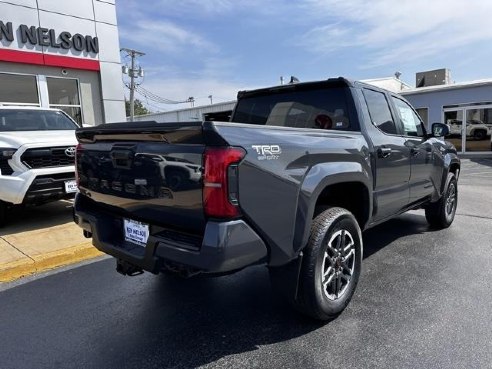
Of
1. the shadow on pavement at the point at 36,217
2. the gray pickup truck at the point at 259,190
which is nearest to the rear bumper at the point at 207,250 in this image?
the gray pickup truck at the point at 259,190

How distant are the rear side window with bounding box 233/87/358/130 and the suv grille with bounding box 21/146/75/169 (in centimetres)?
293

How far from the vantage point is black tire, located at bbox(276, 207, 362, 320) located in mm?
2891

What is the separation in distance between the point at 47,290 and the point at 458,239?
4958 millimetres

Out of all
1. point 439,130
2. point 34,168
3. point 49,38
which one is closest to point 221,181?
point 439,130

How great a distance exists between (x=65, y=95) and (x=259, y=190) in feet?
38.6

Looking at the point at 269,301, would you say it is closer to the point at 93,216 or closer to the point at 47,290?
the point at 93,216

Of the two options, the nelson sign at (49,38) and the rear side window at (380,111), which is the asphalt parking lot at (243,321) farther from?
the nelson sign at (49,38)

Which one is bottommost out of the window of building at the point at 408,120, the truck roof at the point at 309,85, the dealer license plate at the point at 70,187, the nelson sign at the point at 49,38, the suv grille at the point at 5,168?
the dealer license plate at the point at 70,187

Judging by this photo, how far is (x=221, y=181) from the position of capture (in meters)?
2.29

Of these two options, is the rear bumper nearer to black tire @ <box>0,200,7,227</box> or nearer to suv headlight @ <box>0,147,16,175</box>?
suv headlight @ <box>0,147,16,175</box>

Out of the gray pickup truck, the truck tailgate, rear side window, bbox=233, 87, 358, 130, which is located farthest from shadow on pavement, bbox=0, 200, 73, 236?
rear side window, bbox=233, 87, 358, 130

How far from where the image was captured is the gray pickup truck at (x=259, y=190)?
2.35 meters

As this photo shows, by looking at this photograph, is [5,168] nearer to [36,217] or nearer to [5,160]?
[5,160]

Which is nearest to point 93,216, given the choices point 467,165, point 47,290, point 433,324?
point 47,290
